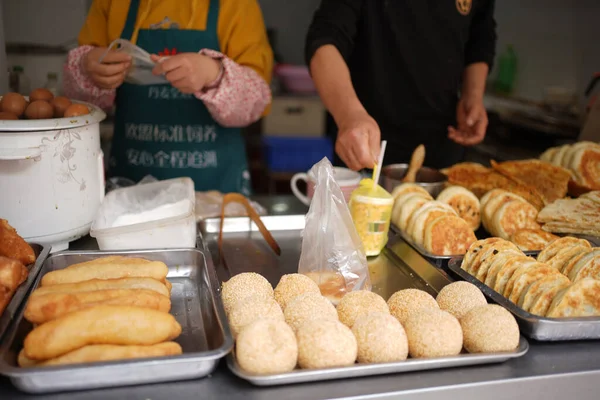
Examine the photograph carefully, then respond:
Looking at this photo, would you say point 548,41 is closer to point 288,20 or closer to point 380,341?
point 288,20

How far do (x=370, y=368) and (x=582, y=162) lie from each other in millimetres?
1611

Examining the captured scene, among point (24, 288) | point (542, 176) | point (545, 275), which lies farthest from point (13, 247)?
point (542, 176)

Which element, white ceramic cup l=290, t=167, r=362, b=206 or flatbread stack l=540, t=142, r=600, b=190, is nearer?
white ceramic cup l=290, t=167, r=362, b=206

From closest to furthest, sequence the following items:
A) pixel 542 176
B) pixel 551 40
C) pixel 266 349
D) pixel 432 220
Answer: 1. pixel 266 349
2. pixel 432 220
3. pixel 542 176
4. pixel 551 40

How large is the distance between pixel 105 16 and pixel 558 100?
358 centimetres

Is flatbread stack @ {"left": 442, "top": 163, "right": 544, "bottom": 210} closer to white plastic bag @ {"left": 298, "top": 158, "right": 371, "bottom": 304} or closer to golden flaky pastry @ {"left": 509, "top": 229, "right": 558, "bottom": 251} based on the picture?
golden flaky pastry @ {"left": 509, "top": 229, "right": 558, "bottom": 251}

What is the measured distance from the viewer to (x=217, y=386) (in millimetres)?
1002

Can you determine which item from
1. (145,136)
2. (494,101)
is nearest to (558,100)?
(494,101)

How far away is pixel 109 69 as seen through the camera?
197cm

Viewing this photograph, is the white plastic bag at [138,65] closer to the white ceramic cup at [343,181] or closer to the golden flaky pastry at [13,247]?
the white ceramic cup at [343,181]

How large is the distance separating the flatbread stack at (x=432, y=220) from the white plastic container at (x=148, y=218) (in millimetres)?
685

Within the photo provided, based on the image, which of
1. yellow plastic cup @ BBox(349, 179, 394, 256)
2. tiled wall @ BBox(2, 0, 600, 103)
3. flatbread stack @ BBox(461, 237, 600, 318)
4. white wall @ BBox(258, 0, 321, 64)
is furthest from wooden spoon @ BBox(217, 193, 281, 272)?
white wall @ BBox(258, 0, 321, 64)

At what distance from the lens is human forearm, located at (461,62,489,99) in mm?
2711

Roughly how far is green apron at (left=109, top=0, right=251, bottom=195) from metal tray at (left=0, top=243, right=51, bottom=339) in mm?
1129
